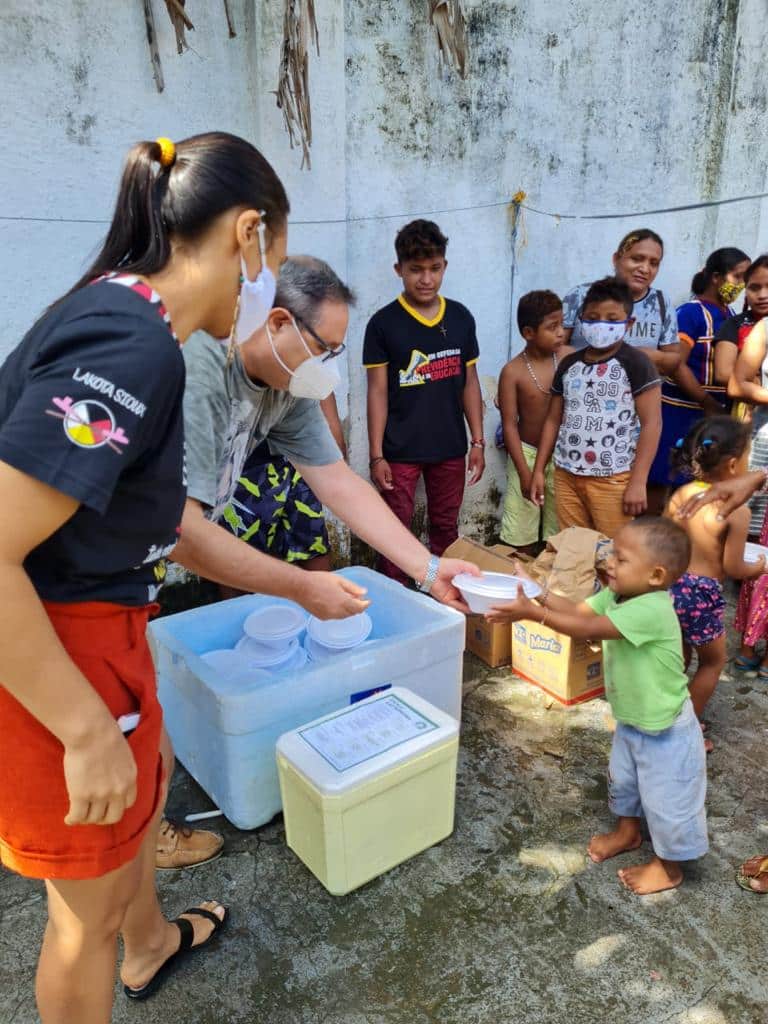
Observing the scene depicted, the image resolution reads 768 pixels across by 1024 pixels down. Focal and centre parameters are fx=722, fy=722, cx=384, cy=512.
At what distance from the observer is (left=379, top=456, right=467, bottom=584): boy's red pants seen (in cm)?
393

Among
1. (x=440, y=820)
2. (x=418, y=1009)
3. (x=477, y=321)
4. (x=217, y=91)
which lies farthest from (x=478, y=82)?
(x=418, y=1009)

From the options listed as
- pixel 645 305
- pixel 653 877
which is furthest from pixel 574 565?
pixel 645 305

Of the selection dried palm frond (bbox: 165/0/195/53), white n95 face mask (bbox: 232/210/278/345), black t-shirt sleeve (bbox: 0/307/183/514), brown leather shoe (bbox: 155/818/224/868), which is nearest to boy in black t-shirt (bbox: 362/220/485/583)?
dried palm frond (bbox: 165/0/195/53)

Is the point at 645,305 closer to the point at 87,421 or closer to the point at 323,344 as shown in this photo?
the point at 323,344

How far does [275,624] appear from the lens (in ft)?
8.42

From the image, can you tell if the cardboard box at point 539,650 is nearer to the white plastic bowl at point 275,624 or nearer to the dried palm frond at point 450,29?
the white plastic bowl at point 275,624

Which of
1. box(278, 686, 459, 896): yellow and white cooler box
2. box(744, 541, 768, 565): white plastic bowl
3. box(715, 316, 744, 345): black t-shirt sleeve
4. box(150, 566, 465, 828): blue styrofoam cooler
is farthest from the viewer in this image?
A: box(715, 316, 744, 345): black t-shirt sleeve

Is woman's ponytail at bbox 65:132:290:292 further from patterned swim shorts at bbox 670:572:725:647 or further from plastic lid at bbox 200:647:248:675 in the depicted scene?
patterned swim shorts at bbox 670:572:725:647

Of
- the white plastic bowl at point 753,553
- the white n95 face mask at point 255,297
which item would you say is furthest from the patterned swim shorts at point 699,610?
the white n95 face mask at point 255,297

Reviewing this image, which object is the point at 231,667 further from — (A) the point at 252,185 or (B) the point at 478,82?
(B) the point at 478,82

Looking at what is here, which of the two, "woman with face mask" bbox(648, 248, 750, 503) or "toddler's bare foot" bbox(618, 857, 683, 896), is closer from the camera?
"toddler's bare foot" bbox(618, 857, 683, 896)

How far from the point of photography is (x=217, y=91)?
3414mm

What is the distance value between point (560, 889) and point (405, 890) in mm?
459

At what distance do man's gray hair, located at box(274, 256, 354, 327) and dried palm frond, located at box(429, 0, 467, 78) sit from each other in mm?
2847
